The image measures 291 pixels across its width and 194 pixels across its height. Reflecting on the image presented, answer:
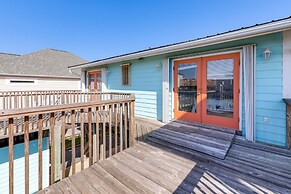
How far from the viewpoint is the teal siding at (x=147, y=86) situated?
5.16 m

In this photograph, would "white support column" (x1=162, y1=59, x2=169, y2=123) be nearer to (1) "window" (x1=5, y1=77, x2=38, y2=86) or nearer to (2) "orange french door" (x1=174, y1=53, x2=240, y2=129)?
(2) "orange french door" (x1=174, y1=53, x2=240, y2=129)

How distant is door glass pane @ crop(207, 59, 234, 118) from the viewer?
3792 mm

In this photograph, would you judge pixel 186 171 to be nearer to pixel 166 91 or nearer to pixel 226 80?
pixel 226 80

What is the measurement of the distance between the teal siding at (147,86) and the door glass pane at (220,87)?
1.64 meters

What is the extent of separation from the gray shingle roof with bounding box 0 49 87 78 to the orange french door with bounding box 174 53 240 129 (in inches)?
363

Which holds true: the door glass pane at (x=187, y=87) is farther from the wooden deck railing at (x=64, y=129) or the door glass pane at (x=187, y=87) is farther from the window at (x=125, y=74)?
the window at (x=125, y=74)

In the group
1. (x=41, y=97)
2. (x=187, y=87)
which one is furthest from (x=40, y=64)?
(x=187, y=87)

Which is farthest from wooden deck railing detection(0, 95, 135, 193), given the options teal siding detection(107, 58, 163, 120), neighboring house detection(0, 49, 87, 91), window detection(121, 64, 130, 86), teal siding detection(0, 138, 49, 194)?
neighboring house detection(0, 49, 87, 91)

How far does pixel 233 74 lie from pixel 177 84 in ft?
5.17

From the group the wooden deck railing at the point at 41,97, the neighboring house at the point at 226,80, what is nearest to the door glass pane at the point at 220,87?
the neighboring house at the point at 226,80

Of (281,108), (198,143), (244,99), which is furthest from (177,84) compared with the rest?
(281,108)

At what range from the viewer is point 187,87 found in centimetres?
450

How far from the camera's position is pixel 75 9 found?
8969 millimetres

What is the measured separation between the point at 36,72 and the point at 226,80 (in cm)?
1179
